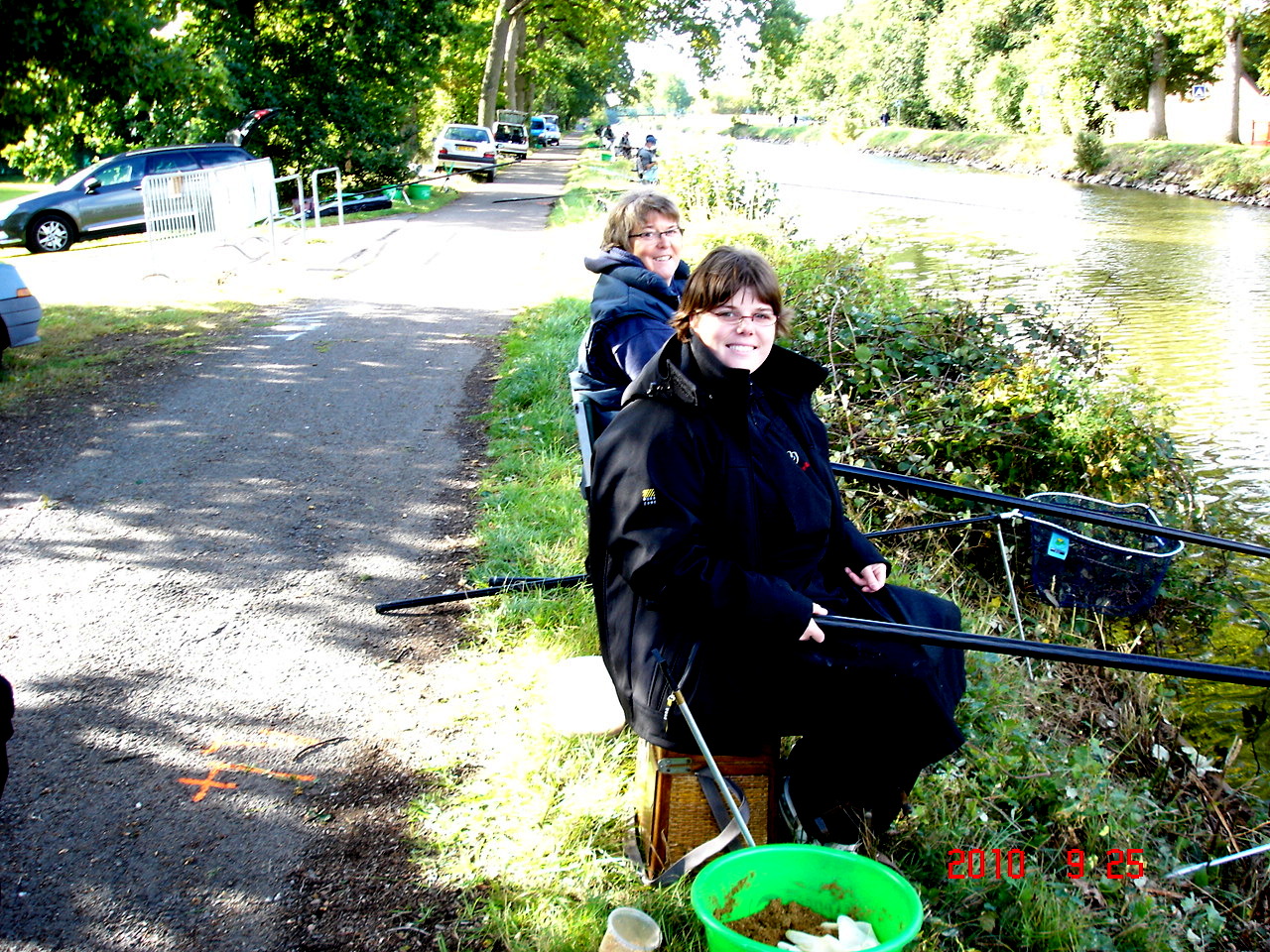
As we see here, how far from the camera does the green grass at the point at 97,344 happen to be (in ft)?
28.2

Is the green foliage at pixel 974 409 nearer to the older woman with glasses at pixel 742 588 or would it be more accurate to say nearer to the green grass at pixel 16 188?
the older woman with glasses at pixel 742 588

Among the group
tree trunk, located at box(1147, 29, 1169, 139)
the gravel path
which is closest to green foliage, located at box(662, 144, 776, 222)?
the gravel path

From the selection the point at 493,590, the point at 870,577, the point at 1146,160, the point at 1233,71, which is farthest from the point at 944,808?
the point at 1233,71

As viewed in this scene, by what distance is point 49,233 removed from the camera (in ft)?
60.6

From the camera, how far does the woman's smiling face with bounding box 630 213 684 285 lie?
4.90 m

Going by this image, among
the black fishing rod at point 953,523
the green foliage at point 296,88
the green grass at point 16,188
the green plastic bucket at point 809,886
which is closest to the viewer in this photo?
the green plastic bucket at point 809,886

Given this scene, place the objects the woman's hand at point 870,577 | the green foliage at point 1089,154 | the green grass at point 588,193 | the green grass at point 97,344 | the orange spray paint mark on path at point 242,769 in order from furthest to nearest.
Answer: the green foliage at point 1089,154 < the green grass at point 588,193 < the green grass at point 97,344 < the orange spray paint mark on path at point 242,769 < the woman's hand at point 870,577

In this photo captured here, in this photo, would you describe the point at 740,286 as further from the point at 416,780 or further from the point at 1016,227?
the point at 1016,227

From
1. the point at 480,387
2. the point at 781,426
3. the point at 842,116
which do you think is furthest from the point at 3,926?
the point at 842,116

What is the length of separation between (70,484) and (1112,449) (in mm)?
6146

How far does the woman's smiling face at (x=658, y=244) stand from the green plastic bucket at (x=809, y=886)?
9.15ft

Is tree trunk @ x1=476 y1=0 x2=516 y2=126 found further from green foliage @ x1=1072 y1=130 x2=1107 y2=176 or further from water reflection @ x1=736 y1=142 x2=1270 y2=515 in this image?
green foliage @ x1=1072 y1=130 x2=1107 y2=176

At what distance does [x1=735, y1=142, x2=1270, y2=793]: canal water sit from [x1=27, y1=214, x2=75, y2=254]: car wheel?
11071mm

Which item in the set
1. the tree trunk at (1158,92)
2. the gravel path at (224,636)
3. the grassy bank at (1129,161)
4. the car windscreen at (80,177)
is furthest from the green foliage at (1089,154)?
the gravel path at (224,636)
